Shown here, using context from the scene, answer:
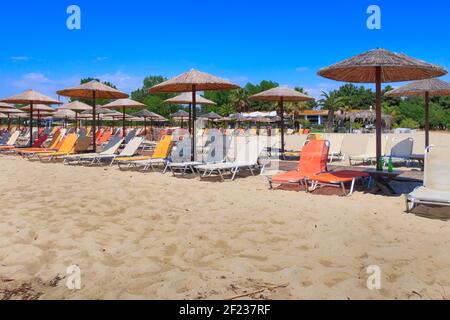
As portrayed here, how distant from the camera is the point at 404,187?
6.75 metres

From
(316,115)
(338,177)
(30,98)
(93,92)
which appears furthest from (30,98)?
(316,115)

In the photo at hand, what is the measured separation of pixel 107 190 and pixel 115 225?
211cm

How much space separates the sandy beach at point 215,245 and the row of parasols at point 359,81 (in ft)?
6.31

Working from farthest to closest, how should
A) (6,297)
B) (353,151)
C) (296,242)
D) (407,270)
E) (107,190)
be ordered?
(353,151) < (107,190) < (296,242) < (407,270) < (6,297)

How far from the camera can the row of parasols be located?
5.55m

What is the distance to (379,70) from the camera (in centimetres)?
609

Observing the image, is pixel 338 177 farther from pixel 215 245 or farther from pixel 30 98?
pixel 30 98

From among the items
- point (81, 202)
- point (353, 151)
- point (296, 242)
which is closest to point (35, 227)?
point (81, 202)

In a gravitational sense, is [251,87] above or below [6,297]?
above

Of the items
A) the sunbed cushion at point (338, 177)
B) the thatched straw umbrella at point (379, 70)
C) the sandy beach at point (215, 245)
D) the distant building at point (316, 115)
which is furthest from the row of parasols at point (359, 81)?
the distant building at point (316, 115)

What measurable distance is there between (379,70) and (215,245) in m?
4.16
